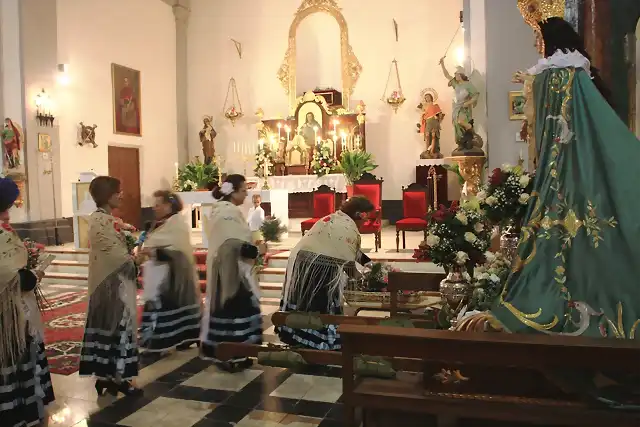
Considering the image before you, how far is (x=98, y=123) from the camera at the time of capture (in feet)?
43.6

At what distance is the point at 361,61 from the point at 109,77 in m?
6.30

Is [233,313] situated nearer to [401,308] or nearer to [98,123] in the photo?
[401,308]

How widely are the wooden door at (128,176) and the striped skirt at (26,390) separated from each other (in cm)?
1055

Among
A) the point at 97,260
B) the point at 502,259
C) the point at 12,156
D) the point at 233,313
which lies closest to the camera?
the point at 502,259

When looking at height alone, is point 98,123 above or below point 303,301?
above

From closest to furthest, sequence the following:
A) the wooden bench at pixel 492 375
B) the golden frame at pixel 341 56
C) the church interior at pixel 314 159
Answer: the wooden bench at pixel 492 375 → the church interior at pixel 314 159 → the golden frame at pixel 341 56

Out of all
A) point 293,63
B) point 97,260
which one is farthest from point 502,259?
point 293,63

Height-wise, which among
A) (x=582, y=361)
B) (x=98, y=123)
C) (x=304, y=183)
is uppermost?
(x=98, y=123)

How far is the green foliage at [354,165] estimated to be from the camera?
12.9m

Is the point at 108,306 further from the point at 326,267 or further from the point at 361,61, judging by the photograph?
the point at 361,61

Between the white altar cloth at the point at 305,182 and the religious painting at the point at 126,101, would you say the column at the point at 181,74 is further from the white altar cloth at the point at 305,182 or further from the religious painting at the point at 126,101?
the white altar cloth at the point at 305,182

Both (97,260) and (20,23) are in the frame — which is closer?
(97,260)

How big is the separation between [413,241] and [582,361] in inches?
357

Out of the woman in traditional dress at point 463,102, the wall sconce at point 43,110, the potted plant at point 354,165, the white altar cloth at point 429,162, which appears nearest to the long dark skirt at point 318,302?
the woman in traditional dress at point 463,102
